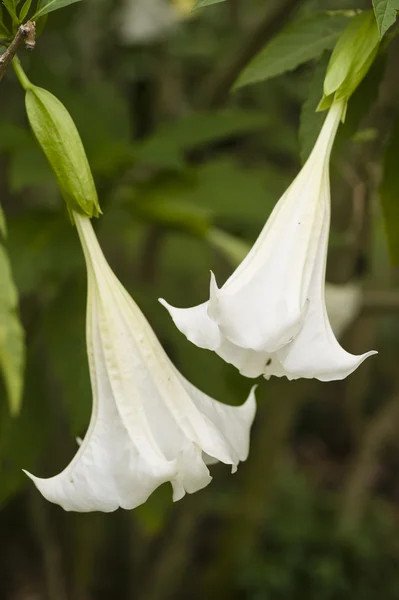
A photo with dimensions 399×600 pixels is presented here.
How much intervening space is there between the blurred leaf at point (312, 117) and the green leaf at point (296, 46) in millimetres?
16

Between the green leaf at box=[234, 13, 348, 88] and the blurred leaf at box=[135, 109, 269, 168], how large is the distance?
39 centimetres

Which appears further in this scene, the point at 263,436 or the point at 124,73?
the point at 124,73

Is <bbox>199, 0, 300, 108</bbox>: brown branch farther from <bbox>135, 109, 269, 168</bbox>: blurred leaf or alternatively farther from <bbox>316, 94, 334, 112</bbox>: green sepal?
<bbox>316, 94, 334, 112</bbox>: green sepal

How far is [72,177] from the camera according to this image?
1.63 ft

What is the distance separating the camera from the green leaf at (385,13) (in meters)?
0.43

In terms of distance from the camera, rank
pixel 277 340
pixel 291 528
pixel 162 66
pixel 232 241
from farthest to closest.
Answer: pixel 291 528 → pixel 162 66 → pixel 232 241 → pixel 277 340

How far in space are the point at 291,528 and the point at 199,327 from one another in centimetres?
189

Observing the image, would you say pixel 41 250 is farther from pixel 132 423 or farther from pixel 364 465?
pixel 364 465

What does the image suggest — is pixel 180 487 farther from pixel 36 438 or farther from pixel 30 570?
pixel 30 570

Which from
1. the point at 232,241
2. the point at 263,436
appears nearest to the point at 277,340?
the point at 232,241

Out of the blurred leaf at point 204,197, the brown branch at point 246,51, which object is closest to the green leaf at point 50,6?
the blurred leaf at point 204,197

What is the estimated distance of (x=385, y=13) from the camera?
1.43 ft

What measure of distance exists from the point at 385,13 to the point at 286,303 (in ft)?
0.60

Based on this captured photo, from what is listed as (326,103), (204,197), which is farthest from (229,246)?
(326,103)
